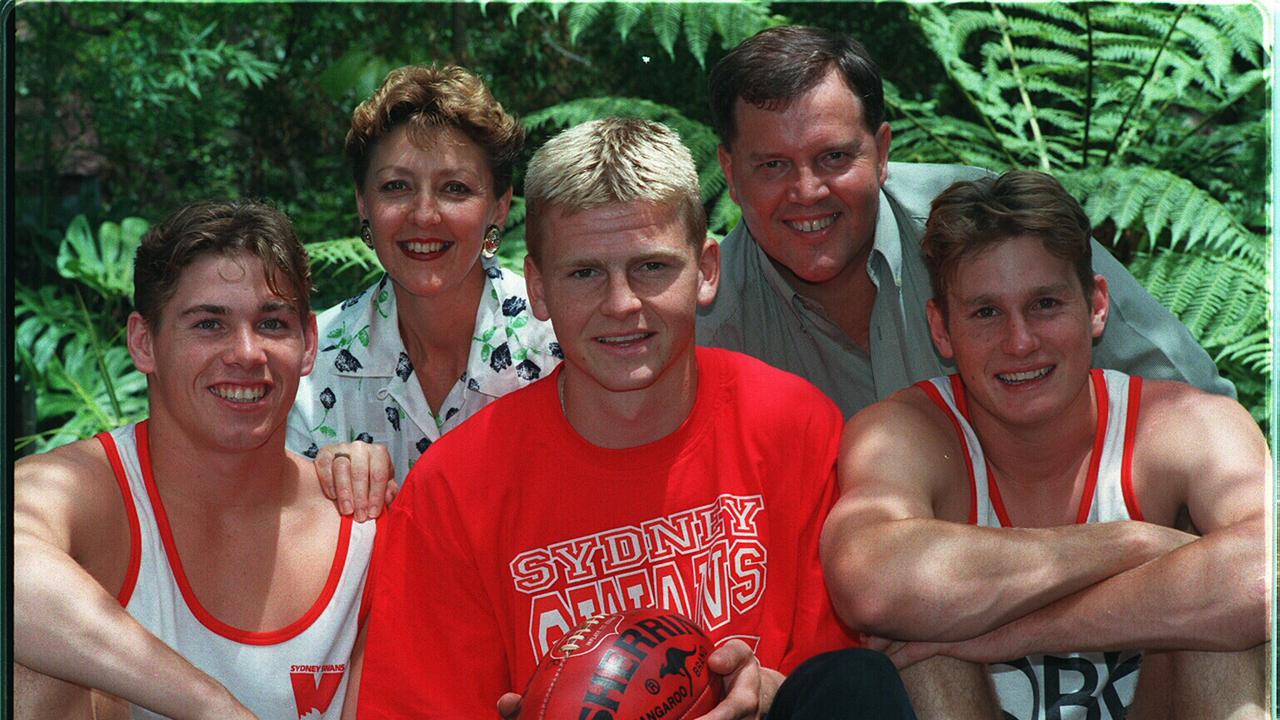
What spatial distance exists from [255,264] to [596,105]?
3.10 m

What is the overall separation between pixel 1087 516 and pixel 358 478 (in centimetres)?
166

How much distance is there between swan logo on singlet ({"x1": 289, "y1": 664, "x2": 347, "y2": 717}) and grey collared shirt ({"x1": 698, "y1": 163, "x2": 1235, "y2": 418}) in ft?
4.98

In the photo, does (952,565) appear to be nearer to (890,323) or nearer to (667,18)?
(890,323)

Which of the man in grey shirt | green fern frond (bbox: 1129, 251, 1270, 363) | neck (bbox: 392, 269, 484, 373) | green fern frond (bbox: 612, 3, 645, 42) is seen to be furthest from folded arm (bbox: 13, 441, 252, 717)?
green fern frond (bbox: 1129, 251, 1270, 363)

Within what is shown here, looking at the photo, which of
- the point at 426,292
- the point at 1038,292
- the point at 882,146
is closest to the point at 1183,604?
the point at 1038,292

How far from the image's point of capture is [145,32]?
716 centimetres

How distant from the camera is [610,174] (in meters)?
2.76

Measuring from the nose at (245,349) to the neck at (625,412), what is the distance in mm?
698

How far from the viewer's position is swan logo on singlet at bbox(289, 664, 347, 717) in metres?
2.88

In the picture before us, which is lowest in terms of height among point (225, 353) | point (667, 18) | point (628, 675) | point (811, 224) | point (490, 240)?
point (628, 675)

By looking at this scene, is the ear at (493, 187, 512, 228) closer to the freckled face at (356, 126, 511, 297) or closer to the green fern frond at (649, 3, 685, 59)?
the freckled face at (356, 126, 511, 297)

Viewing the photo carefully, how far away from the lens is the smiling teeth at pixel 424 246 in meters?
3.58

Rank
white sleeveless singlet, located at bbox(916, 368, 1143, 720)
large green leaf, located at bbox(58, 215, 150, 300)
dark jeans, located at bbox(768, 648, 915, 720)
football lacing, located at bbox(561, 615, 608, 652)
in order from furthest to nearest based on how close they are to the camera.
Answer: large green leaf, located at bbox(58, 215, 150, 300) < white sleeveless singlet, located at bbox(916, 368, 1143, 720) < football lacing, located at bbox(561, 615, 608, 652) < dark jeans, located at bbox(768, 648, 915, 720)

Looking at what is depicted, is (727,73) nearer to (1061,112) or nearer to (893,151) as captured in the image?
(893,151)
